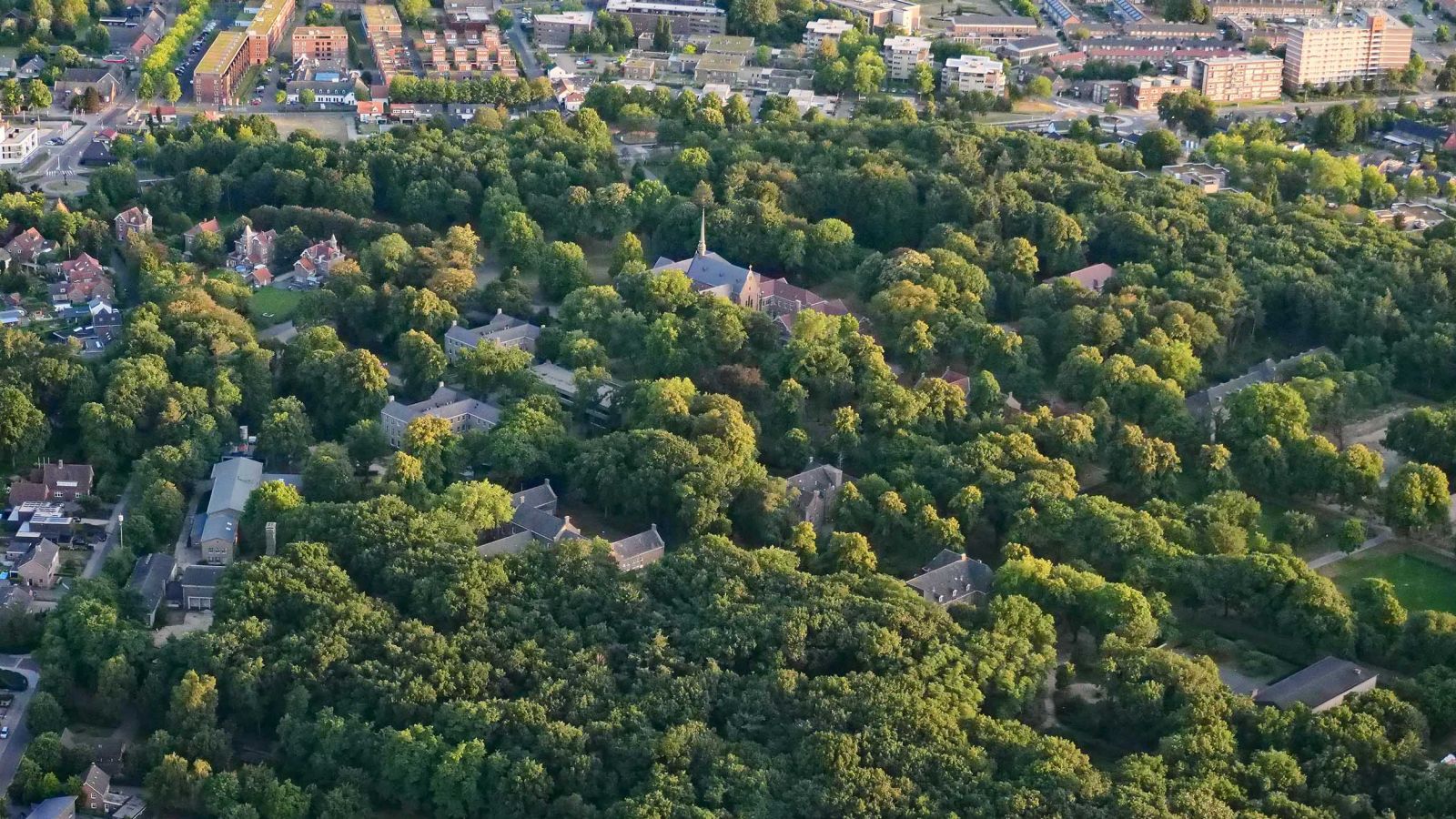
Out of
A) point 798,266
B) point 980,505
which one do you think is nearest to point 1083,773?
point 980,505

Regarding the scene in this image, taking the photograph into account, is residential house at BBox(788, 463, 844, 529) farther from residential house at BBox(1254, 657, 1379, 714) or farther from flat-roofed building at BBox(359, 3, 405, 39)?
flat-roofed building at BBox(359, 3, 405, 39)

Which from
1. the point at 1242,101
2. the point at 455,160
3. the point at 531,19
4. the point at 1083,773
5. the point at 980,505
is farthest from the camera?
the point at 531,19

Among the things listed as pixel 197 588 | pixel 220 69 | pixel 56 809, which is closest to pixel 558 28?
pixel 220 69

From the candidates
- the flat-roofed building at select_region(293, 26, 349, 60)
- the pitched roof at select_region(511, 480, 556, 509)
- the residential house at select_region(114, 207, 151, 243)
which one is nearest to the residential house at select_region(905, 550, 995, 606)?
the pitched roof at select_region(511, 480, 556, 509)

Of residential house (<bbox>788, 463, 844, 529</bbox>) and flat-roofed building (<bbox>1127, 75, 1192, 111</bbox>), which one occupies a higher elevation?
flat-roofed building (<bbox>1127, 75, 1192, 111</bbox>)

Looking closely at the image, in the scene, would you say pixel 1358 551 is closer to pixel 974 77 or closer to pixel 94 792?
pixel 94 792

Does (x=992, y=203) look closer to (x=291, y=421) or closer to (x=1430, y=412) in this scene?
(x=1430, y=412)
